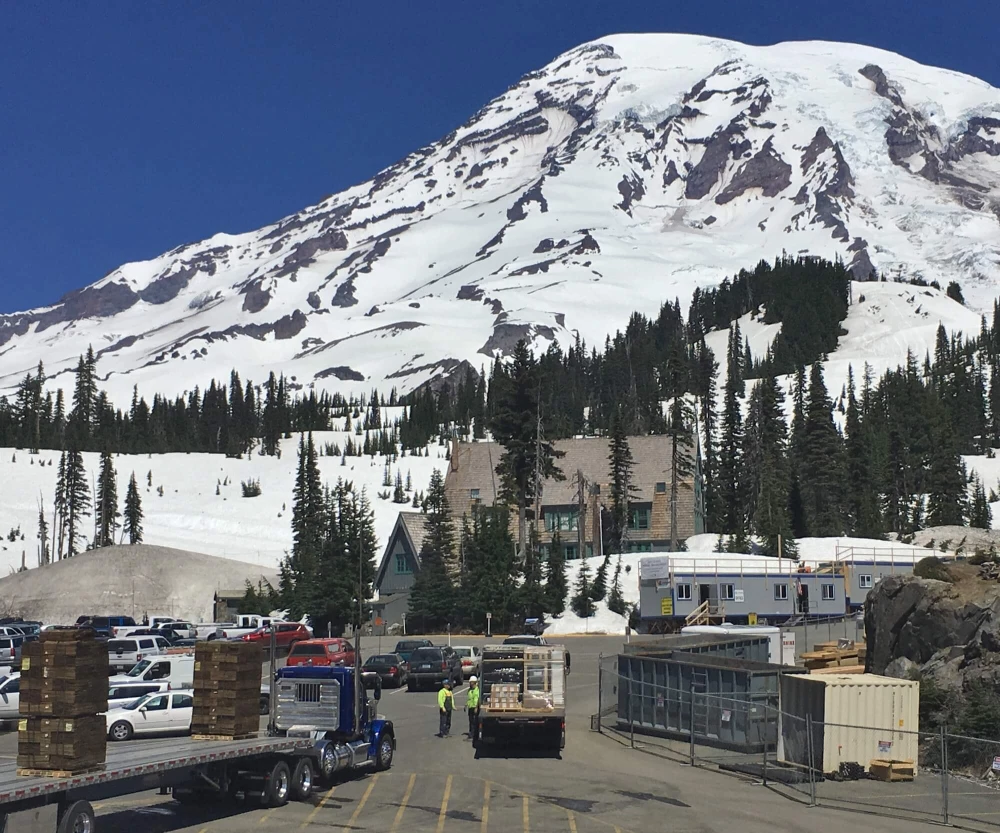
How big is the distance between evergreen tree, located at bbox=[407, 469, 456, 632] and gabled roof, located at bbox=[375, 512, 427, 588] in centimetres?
183

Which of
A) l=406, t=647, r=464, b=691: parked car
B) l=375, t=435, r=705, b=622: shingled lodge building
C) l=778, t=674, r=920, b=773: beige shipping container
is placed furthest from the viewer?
l=375, t=435, r=705, b=622: shingled lodge building

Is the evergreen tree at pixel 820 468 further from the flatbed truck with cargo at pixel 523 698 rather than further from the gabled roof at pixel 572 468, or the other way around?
the flatbed truck with cargo at pixel 523 698

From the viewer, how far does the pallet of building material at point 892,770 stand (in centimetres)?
2561

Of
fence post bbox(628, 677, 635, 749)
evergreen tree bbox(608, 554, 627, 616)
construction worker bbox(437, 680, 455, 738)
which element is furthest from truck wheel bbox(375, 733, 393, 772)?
evergreen tree bbox(608, 554, 627, 616)

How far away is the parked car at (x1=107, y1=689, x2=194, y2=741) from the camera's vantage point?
103 feet

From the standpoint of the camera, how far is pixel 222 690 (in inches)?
875

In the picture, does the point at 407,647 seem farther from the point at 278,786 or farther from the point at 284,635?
the point at 278,786

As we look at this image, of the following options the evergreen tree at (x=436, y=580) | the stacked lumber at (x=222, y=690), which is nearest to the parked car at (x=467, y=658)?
the evergreen tree at (x=436, y=580)

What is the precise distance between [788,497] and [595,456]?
54.3ft

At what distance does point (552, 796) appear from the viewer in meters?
23.6

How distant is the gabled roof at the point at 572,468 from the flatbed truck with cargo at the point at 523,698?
185ft

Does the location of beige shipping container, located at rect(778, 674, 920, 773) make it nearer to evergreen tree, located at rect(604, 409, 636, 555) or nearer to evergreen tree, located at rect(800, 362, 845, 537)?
evergreen tree, located at rect(604, 409, 636, 555)

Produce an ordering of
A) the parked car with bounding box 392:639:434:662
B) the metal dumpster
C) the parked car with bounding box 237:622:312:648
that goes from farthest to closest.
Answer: the parked car with bounding box 237:622:312:648 → the parked car with bounding box 392:639:434:662 → the metal dumpster

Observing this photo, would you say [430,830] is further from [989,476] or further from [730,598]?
[989,476]
